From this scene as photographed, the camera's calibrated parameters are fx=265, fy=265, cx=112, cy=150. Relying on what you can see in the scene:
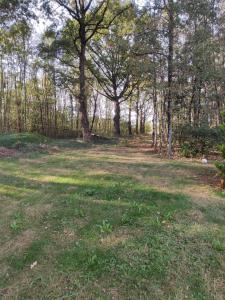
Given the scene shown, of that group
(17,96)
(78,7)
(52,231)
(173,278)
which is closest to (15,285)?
(52,231)

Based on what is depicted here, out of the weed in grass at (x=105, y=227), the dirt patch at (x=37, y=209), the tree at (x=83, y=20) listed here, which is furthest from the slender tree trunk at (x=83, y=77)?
the weed in grass at (x=105, y=227)

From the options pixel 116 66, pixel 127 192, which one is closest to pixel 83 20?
pixel 116 66

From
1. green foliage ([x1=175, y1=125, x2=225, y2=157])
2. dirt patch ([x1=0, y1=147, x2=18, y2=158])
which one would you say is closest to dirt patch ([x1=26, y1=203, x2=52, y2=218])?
dirt patch ([x1=0, y1=147, x2=18, y2=158])

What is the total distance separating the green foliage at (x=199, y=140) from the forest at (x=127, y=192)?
0.11 ft

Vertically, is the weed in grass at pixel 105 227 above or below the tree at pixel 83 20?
below

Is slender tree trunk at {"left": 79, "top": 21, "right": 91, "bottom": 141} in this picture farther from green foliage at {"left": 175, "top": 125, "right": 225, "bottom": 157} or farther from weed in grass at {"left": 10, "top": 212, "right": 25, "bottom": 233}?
weed in grass at {"left": 10, "top": 212, "right": 25, "bottom": 233}

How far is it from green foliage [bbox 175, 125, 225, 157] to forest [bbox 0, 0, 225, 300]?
0.03m

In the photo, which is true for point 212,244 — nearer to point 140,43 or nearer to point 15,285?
point 15,285

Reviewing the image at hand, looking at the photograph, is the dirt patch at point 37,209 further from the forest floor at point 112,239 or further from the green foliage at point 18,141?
the green foliage at point 18,141

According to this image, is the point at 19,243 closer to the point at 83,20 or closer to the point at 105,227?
the point at 105,227

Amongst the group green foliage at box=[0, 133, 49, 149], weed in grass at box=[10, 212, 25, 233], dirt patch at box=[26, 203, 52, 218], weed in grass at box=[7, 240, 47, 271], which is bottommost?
weed in grass at box=[7, 240, 47, 271]

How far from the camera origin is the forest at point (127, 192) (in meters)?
2.40

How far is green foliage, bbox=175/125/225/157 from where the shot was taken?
855 centimetres

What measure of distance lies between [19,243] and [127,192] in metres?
1.89
